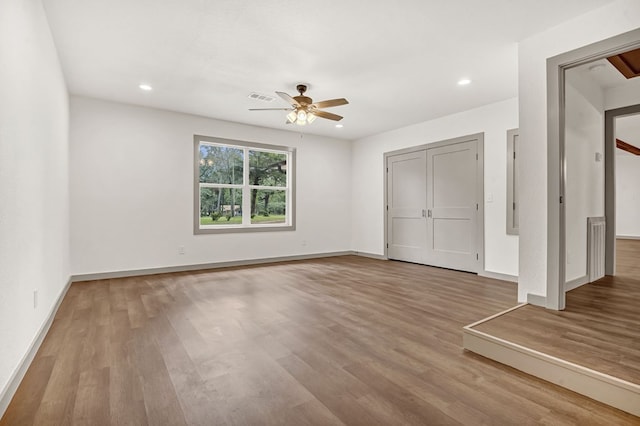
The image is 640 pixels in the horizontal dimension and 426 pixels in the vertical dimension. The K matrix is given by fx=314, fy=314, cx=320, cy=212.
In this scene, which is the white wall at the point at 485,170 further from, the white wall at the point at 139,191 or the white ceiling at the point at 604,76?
the white wall at the point at 139,191

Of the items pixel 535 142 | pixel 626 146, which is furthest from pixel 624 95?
pixel 626 146

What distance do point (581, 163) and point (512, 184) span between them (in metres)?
0.94

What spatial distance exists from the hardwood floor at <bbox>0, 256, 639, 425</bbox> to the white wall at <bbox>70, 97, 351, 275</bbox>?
1.24m

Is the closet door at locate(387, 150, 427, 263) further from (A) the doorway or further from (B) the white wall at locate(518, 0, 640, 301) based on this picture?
(A) the doorway

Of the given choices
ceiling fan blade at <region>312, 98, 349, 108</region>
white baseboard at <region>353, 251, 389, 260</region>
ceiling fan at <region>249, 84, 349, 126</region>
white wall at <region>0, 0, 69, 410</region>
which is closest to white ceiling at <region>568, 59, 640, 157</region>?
ceiling fan blade at <region>312, 98, 349, 108</region>

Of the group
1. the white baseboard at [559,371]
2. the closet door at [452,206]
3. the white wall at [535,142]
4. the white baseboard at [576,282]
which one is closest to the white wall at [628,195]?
the closet door at [452,206]

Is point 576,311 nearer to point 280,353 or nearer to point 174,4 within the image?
point 280,353

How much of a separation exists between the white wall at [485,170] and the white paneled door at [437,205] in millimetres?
188

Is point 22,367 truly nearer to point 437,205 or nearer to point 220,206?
point 220,206

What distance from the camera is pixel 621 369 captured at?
1757 millimetres

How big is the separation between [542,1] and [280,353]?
343 cm

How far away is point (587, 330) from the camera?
7.63ft

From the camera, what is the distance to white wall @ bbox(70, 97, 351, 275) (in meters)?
4.65

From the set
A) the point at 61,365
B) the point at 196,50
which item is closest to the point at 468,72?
the point at 196,50
